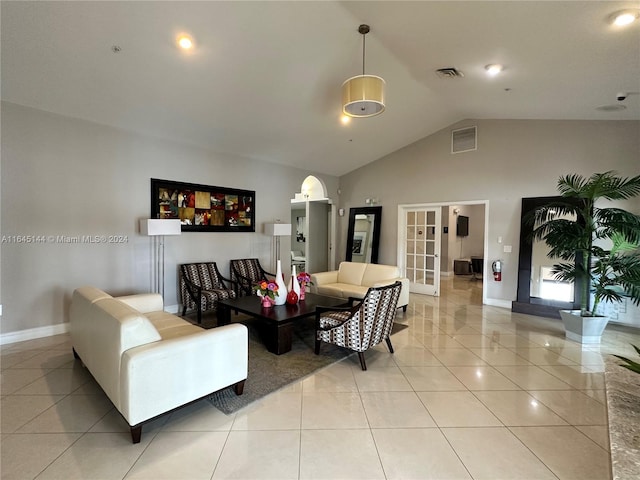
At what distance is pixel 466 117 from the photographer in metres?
6.09

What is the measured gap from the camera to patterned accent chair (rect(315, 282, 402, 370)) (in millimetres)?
3117

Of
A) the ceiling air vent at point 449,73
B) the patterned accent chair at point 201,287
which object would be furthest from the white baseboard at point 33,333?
the ceiling air vent at point 449,73

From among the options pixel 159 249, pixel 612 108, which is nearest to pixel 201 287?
pixel 159 249

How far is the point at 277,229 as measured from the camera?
614cm

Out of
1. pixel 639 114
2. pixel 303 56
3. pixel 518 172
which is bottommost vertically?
pixel 518 172

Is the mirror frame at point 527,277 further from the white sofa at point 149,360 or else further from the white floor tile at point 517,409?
the white sofa at point 149,360

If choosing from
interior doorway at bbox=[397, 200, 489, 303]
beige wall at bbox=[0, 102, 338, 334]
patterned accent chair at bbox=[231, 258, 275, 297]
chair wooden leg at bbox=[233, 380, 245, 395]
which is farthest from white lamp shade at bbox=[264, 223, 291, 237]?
chair wooden leg at bbox=[233, 380, 245, 395]

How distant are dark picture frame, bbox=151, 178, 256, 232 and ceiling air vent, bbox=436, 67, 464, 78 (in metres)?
3.91

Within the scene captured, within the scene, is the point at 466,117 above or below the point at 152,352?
above

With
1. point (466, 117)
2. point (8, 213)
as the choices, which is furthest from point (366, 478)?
point (466, 117)

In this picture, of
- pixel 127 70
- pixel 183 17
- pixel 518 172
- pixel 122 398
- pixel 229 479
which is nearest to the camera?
pixel 229 479

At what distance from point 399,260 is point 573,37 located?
5.02 meters

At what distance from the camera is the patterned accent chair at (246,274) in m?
5.52

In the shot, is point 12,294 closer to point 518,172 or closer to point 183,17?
point 183,17
